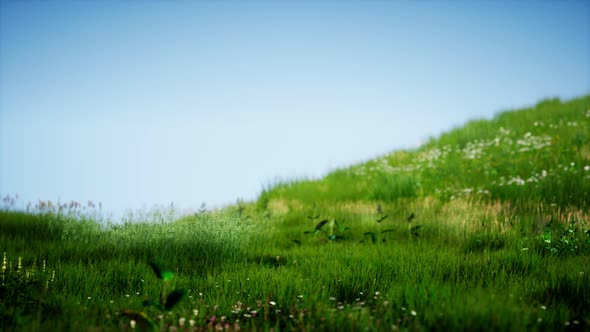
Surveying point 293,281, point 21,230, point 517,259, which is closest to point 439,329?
point 293,281

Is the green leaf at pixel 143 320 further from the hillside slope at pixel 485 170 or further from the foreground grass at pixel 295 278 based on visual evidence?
the hillside slope at pixel 485 170

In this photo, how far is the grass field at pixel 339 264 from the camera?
3.52 meters

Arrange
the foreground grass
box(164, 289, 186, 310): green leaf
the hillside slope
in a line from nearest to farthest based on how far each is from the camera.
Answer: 1. box(164, 289, 186, 310): green leaf
2. the foreground grass
3. the hillside slope

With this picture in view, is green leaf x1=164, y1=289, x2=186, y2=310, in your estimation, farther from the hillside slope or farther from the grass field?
the hillside slope

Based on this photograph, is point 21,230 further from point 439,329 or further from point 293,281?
point 439,329

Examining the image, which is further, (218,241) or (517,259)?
(218,241)

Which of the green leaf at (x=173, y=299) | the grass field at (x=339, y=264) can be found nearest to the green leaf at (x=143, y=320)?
the grass field at (x=339, y=264)

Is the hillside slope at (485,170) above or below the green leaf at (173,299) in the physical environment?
above

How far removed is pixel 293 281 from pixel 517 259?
120 inches

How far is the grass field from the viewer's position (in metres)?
3.52

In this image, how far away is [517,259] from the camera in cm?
539

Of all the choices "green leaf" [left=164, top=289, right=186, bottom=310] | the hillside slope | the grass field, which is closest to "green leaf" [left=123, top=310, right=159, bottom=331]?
the grass field

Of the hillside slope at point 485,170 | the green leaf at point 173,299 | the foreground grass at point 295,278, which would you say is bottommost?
the foreground grass at point 295,278

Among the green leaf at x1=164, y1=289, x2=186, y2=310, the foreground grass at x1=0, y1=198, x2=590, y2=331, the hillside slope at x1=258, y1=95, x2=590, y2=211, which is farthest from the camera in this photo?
the hillside slope at x1=258, y1=95, x2=590, y2=211
